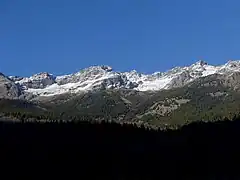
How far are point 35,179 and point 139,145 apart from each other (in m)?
42.8

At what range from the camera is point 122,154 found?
297 feet

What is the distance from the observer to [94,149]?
92688 millimetres

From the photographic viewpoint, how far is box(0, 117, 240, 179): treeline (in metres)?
73.6

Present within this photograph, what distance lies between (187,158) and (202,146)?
326 inches

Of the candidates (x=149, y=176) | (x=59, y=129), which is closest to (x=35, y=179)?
(x=149, y=176)

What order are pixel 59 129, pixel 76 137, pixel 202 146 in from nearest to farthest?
pixel 202 146 → pixel 76 137 → pixel 59 129

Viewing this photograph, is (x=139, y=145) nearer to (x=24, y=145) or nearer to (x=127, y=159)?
(x=127, y=159)

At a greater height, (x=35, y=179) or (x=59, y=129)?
(x=59, y=129)

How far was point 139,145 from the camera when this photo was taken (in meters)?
106

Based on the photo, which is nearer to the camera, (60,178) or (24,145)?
(60,178)

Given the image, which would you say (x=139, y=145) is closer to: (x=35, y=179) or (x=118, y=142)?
(x=118, y=142)

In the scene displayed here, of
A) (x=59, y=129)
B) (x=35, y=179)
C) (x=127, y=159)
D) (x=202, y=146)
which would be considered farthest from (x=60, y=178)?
(x=59, y=129)

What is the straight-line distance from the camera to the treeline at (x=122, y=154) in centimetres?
7362

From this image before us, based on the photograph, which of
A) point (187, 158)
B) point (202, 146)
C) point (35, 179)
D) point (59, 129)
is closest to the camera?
point (35, 179)
